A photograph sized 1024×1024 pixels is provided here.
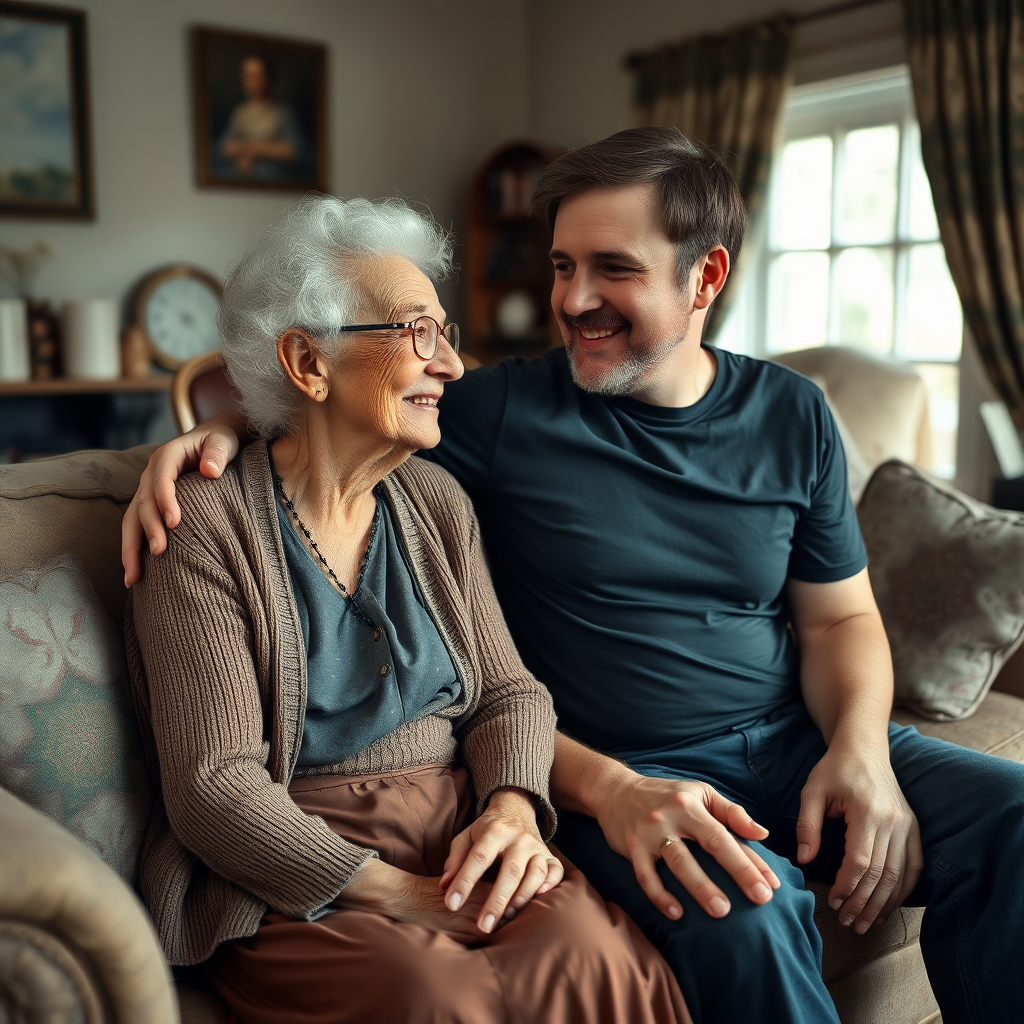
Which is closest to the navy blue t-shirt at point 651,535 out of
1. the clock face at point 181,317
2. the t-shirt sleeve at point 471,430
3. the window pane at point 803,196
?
the t-shirt sleeve at point 471,430

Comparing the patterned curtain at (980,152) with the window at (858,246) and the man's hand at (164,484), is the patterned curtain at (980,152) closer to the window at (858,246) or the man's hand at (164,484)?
the window at (858,246)

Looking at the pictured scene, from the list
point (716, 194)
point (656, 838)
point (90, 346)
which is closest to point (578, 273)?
point (716, 194)

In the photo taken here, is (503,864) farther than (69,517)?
No

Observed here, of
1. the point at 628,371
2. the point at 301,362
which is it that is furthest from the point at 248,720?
the point at 628,371

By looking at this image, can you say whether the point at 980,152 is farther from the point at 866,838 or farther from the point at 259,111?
the point at 259,111

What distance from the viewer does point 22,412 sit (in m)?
3.97

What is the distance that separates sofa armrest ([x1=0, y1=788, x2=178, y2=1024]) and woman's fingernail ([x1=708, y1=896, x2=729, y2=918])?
555 mm

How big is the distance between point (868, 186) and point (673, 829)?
10.9 feet

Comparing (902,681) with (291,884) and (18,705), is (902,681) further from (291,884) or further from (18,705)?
(18,705)

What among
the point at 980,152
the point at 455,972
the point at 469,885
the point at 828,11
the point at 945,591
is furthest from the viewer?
the point at 828,11

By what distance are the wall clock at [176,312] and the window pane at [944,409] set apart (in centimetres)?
286

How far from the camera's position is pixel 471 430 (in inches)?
59.6

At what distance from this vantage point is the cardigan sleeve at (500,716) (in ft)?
4.05


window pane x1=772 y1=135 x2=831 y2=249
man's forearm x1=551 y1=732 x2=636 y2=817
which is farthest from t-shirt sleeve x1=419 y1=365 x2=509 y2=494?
window pane x1=772 y1=135 x2=831 y2=249
